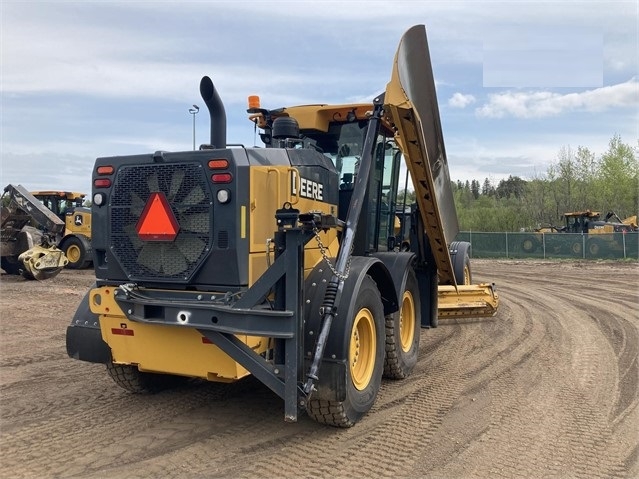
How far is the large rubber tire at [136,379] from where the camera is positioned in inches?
187

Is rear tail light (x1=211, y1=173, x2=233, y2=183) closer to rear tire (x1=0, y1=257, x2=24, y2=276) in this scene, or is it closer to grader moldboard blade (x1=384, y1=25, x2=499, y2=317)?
grader moldboard blade (x1=384, y1=25, x2=499, y2=317)

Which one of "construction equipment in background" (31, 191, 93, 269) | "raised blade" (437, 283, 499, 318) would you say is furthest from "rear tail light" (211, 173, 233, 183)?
"construction equipment in background" (31, 191, 93, 269)

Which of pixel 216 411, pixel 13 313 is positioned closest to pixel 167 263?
pixel 216 411

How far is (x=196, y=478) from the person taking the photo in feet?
11.1

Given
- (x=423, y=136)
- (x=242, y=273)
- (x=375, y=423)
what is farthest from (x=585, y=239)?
(x=242, y=273)

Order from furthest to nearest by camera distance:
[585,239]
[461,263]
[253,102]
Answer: [585,239] → [461,263] → [253,102]

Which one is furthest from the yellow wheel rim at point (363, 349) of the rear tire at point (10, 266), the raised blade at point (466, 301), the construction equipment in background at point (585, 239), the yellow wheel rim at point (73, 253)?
the construction equipment in background at point (585, 239)

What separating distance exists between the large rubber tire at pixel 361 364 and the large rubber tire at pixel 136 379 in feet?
5.65

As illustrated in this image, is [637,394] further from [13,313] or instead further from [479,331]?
[13,313]

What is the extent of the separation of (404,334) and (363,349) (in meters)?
1.69

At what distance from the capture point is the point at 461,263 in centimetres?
945

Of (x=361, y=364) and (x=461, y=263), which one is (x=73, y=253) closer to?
(x=461, y=263)

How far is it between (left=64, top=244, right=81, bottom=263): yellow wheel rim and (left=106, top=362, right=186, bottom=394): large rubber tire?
13.7m

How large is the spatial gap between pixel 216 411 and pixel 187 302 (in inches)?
49.1
